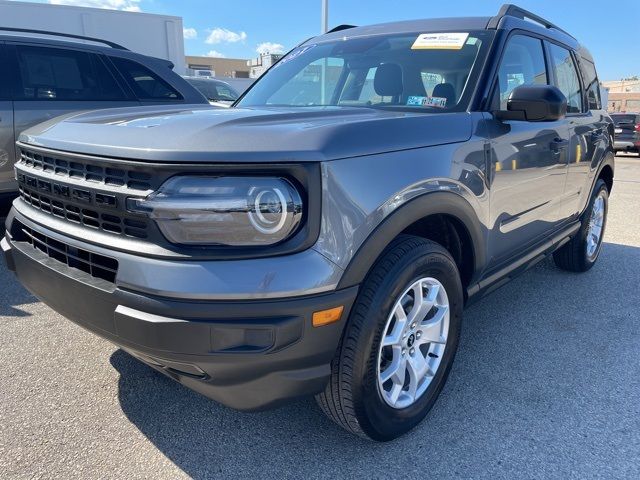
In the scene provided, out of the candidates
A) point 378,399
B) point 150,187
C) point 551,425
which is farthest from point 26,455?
point 551,425

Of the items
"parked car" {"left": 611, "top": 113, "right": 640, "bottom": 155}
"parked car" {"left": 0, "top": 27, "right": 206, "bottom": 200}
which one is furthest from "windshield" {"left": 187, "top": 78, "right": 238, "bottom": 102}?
"parked car" {"left": 611, "top": 113, "right": 640, "bottom": 155}

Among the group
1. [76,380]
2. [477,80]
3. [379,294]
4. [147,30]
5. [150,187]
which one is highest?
[147,30]

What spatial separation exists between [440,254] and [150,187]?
120 centimetres

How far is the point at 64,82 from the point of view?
188 inches

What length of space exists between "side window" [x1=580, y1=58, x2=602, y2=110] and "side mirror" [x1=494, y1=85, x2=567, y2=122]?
1983mm

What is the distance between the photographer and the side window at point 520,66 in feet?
9.07

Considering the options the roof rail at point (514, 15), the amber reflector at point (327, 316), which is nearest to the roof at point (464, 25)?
the roof rail at point (514, 15)

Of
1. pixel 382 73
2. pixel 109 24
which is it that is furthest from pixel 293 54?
pixel 109 24

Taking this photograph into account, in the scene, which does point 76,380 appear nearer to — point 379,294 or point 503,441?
point 379,294

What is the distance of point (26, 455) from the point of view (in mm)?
2043

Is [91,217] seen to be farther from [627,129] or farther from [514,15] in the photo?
[627,129]

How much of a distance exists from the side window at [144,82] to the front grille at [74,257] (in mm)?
3217

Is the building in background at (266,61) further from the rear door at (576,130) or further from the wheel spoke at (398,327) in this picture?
the wheel spoke at (398,327)

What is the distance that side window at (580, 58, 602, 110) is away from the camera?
4168 millimetres
